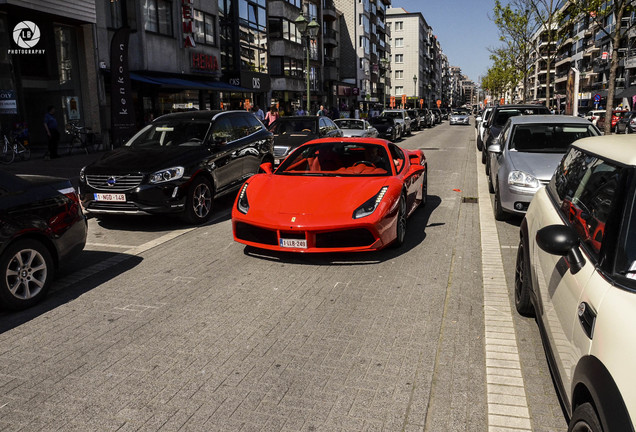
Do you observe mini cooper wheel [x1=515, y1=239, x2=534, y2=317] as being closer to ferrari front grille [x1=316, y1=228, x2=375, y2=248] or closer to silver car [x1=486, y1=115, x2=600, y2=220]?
ferrari front grille [x1=316, y1=228, x2=375, y2=248]

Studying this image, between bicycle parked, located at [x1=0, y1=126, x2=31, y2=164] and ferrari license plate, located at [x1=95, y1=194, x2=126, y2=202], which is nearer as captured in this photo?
ferrari license plate, located at [x1=95, y1=194, x2=126, y2=202]

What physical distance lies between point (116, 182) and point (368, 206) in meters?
3.94

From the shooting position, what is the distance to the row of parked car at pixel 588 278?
6.46 feet

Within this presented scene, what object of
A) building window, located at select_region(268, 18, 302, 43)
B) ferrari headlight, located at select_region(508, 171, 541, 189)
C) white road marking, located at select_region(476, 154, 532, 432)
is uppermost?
building window, located at select_region(268, 18, 302, 43)

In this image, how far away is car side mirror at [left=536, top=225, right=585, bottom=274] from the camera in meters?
2.68

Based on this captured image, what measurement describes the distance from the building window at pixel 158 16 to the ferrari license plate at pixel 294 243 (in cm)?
2165

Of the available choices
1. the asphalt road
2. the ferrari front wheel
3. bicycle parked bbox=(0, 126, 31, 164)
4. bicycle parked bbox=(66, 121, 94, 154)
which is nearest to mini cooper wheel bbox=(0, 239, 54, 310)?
the asphalt road

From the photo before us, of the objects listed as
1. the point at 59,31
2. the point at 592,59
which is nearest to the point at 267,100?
the point at 59,31

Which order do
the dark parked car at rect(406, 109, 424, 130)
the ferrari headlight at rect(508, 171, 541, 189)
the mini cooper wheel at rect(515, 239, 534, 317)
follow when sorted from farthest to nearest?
1. the dark parked car at rect(406, 109, 424, 130)
2. the ferrari headlight at rect(508, 171, 541, 189)
3. the mini cooper wheel at rect(515, 239, 534, 317)

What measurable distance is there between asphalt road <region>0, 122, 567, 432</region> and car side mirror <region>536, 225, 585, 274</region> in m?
0.97

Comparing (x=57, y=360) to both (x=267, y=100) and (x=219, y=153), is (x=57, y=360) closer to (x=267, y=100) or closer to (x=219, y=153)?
(x=219, y=153)

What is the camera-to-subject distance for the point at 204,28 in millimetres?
29844

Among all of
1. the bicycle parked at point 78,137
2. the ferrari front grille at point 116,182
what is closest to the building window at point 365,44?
the bicycle parked at point 78,137

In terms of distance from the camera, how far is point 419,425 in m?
2.97
